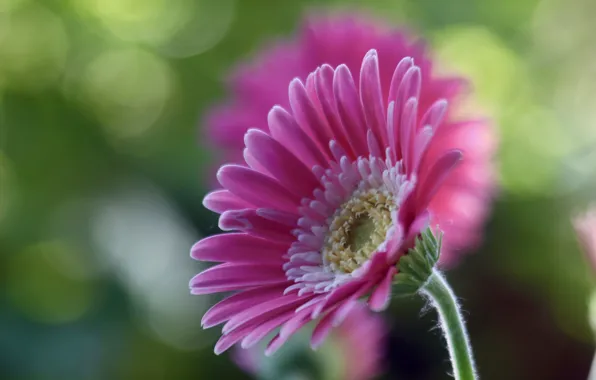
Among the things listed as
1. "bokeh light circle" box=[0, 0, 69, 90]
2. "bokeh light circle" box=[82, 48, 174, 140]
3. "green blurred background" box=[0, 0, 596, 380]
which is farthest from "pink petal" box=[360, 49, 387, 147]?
"bokeh light circle" box=[0, 0, 69, 90]

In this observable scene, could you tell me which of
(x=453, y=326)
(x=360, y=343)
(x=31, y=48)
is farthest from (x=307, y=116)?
(x=31, y=48)

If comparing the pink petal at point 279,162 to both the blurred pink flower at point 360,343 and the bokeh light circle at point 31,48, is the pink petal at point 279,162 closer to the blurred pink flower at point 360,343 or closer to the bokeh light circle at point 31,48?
the blurred pink flower at point 360,343

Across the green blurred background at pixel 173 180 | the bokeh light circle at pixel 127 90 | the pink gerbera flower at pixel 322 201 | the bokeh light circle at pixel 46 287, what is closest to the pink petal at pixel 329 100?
the pink gerbera flower at pixel 322 201

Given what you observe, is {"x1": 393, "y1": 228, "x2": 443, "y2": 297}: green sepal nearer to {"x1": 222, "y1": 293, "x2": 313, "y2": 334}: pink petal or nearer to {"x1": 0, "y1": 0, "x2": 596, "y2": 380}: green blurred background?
{"x1": 222, "y1": 293, "x2": 313, "y2": 334}: pink petal

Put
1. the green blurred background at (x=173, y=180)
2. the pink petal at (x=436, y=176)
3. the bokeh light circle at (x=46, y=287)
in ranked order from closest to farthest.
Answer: the pink petal at (x=436, y=176) < the green blurred background at (x=173, y=180) < the bokeh light circle at (x=46, y=287)

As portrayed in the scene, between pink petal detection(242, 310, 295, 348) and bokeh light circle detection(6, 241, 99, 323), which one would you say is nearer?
pink petal detection(242, 310, 295, 348)

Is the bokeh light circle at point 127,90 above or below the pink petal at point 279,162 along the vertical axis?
above

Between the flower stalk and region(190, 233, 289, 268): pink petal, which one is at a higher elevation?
region(190, 233, 289, 268): pink petal

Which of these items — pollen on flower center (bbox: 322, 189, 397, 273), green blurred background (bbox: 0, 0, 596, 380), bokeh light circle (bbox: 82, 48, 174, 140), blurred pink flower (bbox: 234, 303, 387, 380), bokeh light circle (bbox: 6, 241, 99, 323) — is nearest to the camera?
pollen on flower center (bbox: 322, 189, 397, 273)
